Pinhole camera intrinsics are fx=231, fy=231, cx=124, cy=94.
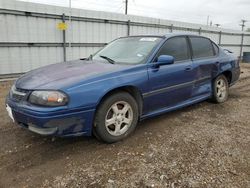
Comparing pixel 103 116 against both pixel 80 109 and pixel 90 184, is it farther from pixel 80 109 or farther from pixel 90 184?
pixel 90 184

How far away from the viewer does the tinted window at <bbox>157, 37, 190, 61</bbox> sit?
12.9 feet

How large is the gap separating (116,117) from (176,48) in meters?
1.81

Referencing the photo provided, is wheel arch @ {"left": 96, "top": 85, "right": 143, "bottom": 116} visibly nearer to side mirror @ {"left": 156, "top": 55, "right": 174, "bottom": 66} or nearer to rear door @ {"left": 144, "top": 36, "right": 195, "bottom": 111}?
rear door @ {"left": 144, "top": 36, "right": 195, "bottom": 111}

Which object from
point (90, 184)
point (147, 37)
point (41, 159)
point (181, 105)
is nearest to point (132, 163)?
point (90, 184)

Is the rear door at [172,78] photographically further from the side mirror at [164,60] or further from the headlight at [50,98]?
the headlight at [50,98]

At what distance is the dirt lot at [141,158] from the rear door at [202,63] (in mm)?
798

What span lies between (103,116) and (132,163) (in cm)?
69

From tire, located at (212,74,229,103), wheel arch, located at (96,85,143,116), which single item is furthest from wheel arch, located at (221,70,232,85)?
wheel arch, located at (96,85,143,116)

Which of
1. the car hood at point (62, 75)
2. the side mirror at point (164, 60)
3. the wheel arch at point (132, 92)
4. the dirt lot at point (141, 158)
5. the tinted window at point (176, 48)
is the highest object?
the tinted window at point (176, 48)

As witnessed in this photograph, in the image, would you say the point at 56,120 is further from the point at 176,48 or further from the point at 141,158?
the point at 176,48

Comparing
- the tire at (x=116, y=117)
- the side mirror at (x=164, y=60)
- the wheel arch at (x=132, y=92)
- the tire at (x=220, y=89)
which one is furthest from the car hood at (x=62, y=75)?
the tire at (x=220, y=89)

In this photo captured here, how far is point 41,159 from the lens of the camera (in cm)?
286

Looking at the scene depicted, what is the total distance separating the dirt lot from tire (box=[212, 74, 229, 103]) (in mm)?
1092

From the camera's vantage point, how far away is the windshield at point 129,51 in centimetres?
367
